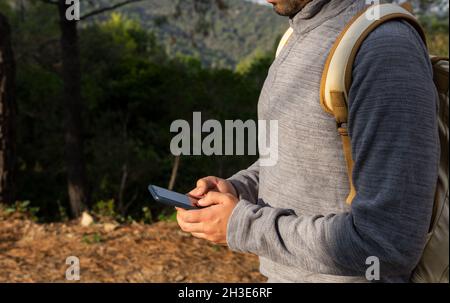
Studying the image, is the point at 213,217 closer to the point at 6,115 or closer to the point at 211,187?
the point at 211,187

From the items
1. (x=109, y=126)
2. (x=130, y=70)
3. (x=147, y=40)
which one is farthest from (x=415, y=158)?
(x=147, y=40)

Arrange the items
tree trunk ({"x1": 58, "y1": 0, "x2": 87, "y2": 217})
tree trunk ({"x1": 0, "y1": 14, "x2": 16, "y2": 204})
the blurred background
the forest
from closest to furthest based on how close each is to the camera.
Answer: the blurred background, tree trunk ({"x1": 0, "y1": 14, "x2": 16, "y2": 204}), tree trunk ({"x1": 58, "y1": 0, "x2": 87, "y2": 217}), the forest

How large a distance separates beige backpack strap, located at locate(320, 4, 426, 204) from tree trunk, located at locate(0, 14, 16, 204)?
18.6ft

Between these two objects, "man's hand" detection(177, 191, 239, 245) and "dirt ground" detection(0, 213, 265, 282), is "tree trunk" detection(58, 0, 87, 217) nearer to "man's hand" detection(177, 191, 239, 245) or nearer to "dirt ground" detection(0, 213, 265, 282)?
"dirt ground" detection(0, 213, 265, 282)

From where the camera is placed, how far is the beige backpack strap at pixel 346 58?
1.03 m

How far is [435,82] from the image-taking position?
1.13 metres

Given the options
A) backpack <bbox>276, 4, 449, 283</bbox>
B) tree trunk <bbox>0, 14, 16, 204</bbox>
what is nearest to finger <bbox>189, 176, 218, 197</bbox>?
backpack <bbox>276, 4, 449, 283</bbox>

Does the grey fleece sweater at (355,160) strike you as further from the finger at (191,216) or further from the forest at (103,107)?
the forest at (103,107)

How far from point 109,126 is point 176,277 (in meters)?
16.3

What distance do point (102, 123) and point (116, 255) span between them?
601 inches

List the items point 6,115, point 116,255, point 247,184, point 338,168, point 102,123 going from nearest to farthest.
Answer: point 338,168, point 247,184, point 116,255, point 6,115, point 102,123

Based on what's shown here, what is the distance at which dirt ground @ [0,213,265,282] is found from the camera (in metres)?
4.37

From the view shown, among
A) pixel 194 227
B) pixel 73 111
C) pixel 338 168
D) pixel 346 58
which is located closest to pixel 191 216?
pixel 194 227

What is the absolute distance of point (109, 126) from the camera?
20.0 metres
